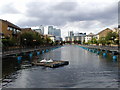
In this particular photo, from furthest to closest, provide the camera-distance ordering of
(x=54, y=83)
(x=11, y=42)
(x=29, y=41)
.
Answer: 1. (x=29, y=41)
2. (x=11, y=42)
3. (x=54, y=83)

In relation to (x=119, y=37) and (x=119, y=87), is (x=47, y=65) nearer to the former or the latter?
(x=119, y=87)

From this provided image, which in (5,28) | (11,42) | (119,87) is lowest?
(119,87)

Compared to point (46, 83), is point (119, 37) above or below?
above

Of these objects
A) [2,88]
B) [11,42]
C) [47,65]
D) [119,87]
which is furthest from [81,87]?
[11,42]

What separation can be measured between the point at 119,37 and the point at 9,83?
7625 cm

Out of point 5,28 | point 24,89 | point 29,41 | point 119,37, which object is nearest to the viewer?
point 24,89

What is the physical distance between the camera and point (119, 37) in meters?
86.4

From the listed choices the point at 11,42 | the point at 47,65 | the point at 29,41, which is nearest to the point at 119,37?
the point at 29,41

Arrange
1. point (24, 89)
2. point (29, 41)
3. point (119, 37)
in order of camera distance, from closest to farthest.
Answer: point (24, 89), point (29, 41), point (119, 37)

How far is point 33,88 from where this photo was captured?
18828 millimetres

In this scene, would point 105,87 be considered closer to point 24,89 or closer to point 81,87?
point 81,87

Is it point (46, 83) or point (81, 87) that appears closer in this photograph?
point (81, 87)

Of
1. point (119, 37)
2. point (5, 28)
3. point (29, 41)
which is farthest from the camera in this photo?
point (119, 37)

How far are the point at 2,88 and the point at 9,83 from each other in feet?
6.70
